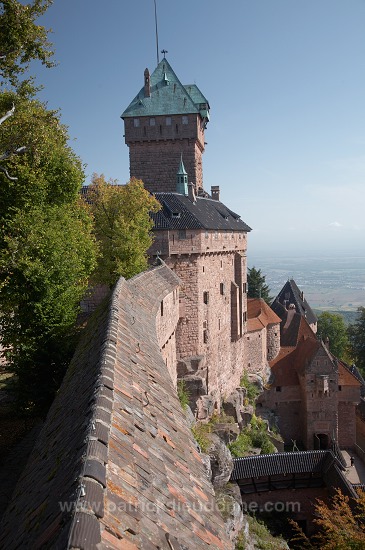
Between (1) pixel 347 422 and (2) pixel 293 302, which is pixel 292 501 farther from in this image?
(2) pixel 293 302

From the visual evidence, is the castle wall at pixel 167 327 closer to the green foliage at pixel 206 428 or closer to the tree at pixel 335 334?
the green foliage at pixel 206 428

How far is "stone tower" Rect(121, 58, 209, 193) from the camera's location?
3544 centimetres

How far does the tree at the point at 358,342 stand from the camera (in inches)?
2219

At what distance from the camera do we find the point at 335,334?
61.2m

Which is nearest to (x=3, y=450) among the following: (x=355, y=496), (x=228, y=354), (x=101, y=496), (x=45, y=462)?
(x=45, y=462)

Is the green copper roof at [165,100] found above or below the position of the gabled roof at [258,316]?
above

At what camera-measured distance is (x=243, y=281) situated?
112ft

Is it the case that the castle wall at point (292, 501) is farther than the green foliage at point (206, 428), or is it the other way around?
the castle wall at point (292, 501)

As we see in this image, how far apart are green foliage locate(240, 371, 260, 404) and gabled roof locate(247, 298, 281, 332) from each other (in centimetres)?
421

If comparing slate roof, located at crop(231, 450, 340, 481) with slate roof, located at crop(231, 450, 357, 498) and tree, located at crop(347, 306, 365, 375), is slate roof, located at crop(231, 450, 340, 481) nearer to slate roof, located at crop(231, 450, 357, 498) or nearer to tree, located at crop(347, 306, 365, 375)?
slate roof, located at crop(231, 450, 357, 498)

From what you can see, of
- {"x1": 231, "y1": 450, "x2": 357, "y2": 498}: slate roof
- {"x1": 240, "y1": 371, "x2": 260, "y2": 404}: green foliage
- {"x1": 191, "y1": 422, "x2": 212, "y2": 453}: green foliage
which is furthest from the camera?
{"x1": 240, "y1": 371, "x2": 260, "y2": 404}: green foliage

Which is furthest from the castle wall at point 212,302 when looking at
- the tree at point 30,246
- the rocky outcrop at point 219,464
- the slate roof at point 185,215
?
the tree at point 30,246

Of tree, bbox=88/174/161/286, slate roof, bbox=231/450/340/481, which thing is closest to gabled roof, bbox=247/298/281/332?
slate roof, bbox=231/450/340/481

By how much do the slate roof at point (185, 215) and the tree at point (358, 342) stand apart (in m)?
35.3
